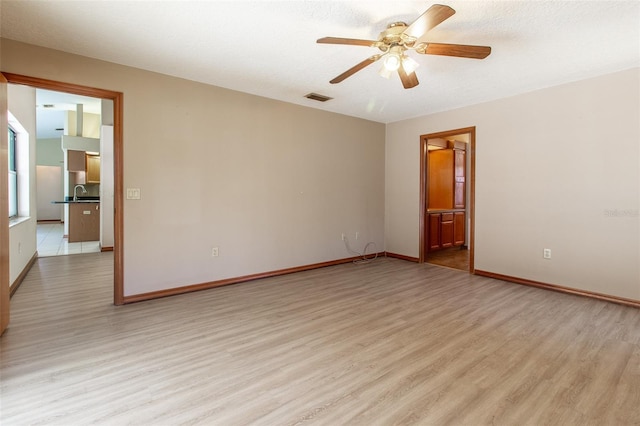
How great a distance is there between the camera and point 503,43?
2.69 m

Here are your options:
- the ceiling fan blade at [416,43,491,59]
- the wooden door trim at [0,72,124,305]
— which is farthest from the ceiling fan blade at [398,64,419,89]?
the wooden door trim at [0,72,124,305]

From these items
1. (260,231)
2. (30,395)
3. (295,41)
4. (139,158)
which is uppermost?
(295,41)

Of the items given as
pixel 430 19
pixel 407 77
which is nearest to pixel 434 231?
pixel 407 77

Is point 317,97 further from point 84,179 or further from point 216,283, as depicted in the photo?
point 84,179

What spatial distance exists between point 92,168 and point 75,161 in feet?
1.64

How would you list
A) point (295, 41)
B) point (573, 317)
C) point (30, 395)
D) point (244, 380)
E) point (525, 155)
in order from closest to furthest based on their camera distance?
point (30, 395) < point (244, 380) < point (295, 41) < point (573, 317) < point (525, 155)

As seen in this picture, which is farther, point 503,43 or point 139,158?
point 139,158

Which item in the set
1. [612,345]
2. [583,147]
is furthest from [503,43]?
[612,345]

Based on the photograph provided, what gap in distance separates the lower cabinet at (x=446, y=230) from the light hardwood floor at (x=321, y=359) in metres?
2.20

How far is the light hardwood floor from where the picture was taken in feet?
5.35

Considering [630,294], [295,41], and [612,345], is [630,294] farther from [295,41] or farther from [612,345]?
[295,41]

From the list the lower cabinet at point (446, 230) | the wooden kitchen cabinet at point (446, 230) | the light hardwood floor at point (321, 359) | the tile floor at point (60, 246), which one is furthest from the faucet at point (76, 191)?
the wooden kitchen cabinet at point (446, 230)

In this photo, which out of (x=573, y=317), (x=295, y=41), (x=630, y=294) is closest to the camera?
(x=295, y=41)

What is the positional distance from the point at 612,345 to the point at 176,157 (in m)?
4.36
